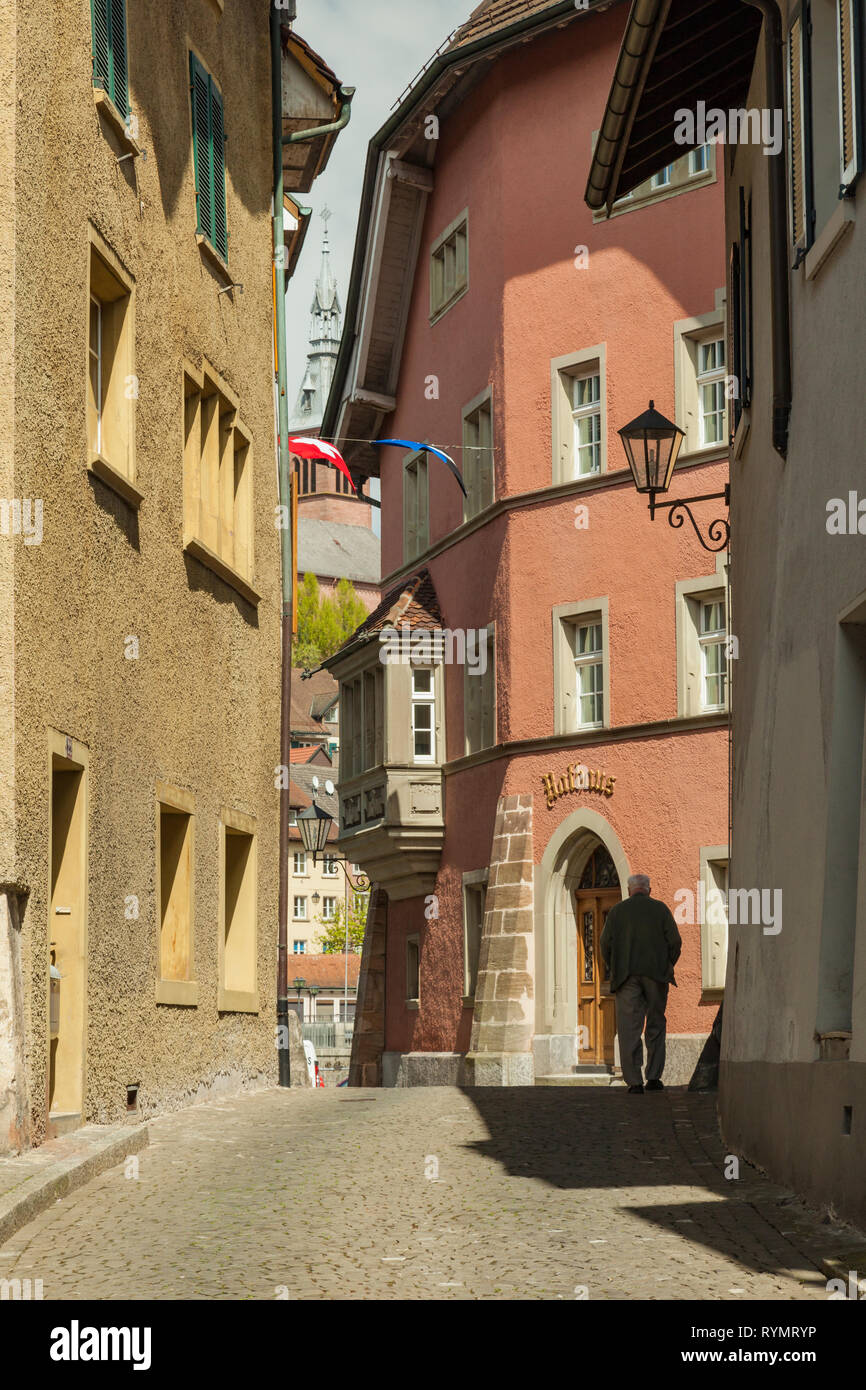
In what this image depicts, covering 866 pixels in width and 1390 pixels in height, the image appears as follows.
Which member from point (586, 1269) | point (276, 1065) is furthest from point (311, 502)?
point (586, 1269)

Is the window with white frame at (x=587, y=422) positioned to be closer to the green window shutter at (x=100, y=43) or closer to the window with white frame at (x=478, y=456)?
the window with white frame at (x=478, y=456)

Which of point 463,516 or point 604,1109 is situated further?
point 463,516

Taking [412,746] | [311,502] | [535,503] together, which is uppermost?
[311,502]

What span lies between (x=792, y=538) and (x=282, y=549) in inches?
397

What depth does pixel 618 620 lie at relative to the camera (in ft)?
91.6

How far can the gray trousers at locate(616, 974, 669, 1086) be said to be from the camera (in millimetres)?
17141

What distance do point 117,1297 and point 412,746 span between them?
2592 centimetres

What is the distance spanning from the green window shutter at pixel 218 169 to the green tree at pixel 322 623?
98202 millimetres

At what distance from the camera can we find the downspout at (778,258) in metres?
10.4

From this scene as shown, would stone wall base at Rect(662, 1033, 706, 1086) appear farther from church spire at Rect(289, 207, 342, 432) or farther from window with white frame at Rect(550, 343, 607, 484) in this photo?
church spire at Rect(289, 207, 342, 432)

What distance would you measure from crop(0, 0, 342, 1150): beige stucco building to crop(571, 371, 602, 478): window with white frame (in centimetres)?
993
